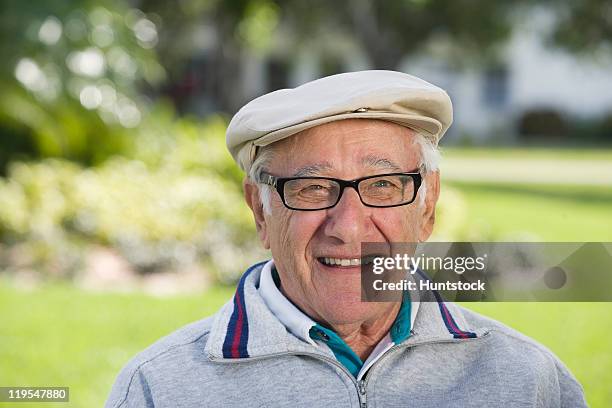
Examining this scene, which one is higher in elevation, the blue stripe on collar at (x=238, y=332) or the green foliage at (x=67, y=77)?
the green foliage at (x=67, y=77)

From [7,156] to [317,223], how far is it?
739 centimetres

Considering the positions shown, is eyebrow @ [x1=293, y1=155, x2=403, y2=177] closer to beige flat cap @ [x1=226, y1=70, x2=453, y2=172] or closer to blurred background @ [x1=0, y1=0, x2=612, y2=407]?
beige flat cap @ [x1=226, y1=70, x2=453, y2=172]

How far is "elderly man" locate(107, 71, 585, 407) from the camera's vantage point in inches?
67.2

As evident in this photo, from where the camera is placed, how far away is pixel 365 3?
20453mm

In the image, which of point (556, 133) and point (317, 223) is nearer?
point (317, 223)

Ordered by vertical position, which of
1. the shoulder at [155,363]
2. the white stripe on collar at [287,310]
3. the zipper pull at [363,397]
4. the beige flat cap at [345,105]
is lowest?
the zipper pull at [363,397]

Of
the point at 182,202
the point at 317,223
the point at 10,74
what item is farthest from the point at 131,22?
the point at 317,223

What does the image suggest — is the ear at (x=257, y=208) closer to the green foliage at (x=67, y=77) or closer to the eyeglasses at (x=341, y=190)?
the eyeglasses at (x=341, y=190)

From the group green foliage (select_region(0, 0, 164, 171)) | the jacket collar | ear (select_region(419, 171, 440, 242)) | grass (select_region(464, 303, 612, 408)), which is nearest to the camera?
the jacket collar

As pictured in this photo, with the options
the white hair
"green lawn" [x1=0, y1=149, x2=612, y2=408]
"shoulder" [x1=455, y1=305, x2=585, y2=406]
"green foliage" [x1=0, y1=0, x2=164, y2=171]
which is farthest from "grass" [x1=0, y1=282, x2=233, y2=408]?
"green foliage" [x1=0, y1=0, x2=164, y2=171]

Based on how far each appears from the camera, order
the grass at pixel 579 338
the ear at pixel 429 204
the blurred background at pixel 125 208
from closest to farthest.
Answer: the ear at pixel 429 204 < the grass at pixel 579 338 < the blurred background at pixel 125 208

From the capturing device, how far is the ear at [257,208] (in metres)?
1.89

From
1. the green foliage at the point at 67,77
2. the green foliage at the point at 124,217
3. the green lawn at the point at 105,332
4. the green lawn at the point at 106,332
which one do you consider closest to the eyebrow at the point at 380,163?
the green lawn at the point at 106,332

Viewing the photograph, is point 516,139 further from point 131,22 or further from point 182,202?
point 182,202
